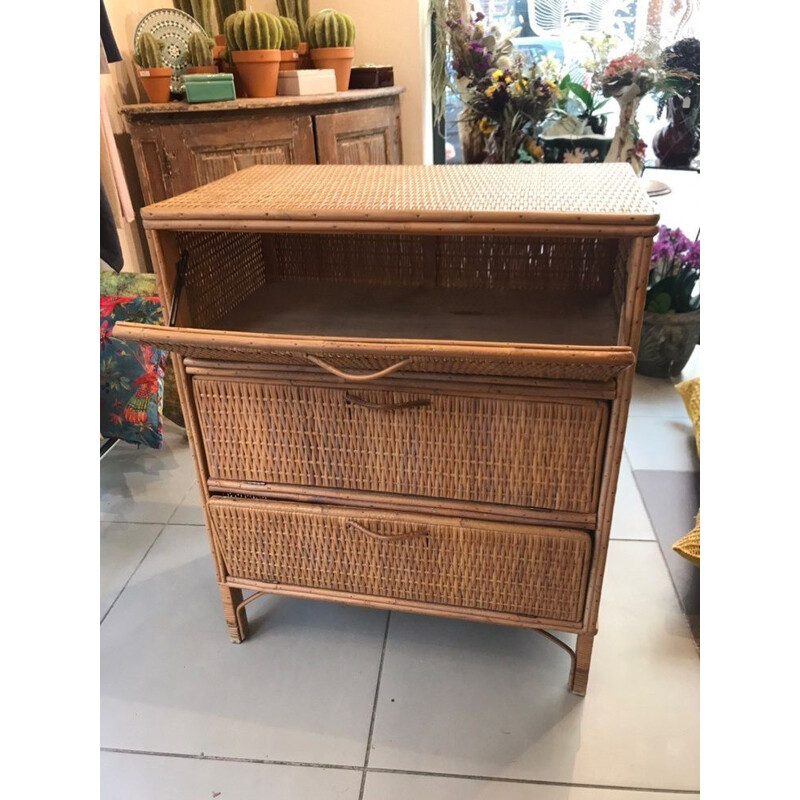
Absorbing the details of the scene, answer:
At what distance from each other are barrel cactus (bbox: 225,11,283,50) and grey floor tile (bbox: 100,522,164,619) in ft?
4.45

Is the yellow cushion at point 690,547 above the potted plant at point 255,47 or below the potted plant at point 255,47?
below

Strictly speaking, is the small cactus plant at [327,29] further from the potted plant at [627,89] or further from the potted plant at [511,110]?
the potted plant at [627,89]

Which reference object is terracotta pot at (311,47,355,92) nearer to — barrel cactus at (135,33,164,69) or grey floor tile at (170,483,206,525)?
barrel cactus at (135,33,164,69)

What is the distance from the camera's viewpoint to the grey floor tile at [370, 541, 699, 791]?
3.54 feet

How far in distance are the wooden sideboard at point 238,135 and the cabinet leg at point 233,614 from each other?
1120mm

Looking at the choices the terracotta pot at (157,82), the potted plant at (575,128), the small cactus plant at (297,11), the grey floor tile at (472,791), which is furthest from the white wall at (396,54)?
the grey floor tile at (472,791)

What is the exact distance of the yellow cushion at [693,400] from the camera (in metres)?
1.77

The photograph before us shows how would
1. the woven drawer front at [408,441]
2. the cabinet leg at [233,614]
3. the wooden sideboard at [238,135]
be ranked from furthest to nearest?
the wooden sideboard at [238,135]
the cabinet leg at [233,614]
the woven drawer front at [408,441]

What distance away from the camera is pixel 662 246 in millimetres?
2053

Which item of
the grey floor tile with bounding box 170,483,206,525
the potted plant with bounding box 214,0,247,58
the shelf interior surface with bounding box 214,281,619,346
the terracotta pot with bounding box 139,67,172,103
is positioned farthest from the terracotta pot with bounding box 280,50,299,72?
the grey floor tile with bounding box 170,483,206,525

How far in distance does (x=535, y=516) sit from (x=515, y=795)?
1.42ft

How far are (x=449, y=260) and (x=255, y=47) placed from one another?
1.06 metres

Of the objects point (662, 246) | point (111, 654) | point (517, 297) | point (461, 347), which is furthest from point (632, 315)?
point (662, 246)

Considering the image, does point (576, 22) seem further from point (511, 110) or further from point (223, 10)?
point (223, 10)
